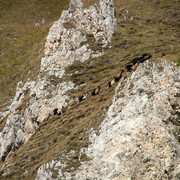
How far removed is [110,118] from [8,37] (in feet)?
314

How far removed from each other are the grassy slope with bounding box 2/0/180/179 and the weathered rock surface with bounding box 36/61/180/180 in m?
2.19

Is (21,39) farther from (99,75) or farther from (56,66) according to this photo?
(99,75)

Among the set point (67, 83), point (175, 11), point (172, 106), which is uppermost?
point (172, 106)

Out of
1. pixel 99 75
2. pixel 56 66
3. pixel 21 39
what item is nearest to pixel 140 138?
pixel 99 75

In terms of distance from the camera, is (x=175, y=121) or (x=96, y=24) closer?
(x=175, y=121)

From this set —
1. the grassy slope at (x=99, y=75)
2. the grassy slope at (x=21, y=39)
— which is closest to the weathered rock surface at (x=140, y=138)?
the grassy slope at (x=99, y=75)

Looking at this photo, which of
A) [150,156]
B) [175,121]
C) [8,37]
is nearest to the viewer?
[150,156]

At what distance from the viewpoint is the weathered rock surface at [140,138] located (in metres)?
18.5

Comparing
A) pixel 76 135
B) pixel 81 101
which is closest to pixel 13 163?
pixel 76 135

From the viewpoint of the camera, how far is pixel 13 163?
101ft

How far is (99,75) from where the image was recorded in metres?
41.5

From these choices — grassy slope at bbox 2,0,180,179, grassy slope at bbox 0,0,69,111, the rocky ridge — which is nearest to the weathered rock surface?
grassy slope at bbox 2,0,180,179

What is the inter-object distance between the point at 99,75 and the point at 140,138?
2391 centimetres

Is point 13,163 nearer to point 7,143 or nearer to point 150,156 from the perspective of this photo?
point 7,143
